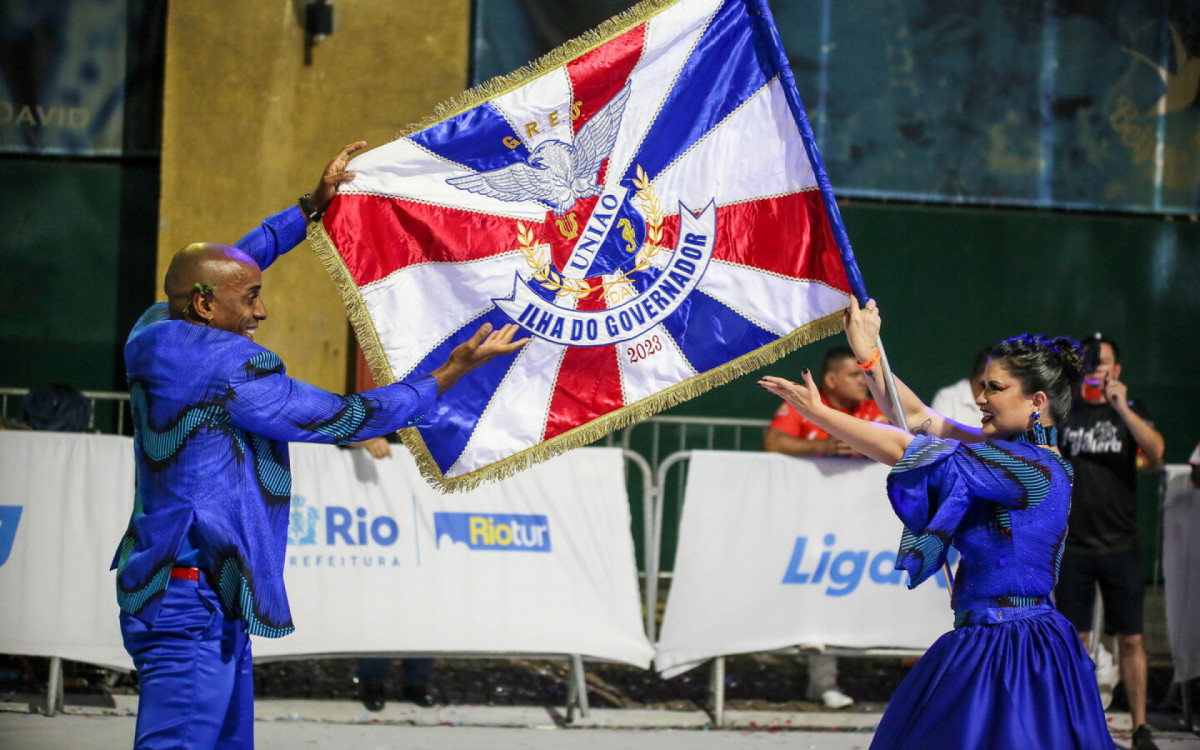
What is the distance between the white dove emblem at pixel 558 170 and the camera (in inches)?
163

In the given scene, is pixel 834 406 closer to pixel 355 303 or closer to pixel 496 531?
pixel 496 531

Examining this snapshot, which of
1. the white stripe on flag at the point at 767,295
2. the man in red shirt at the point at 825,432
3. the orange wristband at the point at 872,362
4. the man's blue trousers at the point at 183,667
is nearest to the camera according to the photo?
the man's blue trousers at the point at 183,667

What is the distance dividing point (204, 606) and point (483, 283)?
1.44 meters

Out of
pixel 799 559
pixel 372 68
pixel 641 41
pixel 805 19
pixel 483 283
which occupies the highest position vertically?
pixel 805 19

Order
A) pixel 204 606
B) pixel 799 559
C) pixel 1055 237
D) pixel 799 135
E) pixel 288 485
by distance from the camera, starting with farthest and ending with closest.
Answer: pixel 1055 237 < pixel 799 559 < pixel 799 135 < pixel 288 485 < pixel 204 606

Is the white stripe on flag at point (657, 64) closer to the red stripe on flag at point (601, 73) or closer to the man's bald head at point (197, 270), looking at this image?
the red stripe on flag at point (601, 73)

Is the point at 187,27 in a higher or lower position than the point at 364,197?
higher

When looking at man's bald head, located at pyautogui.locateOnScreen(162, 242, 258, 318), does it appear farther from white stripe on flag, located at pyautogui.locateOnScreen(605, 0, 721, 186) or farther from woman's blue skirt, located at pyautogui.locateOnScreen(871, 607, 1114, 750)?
woman's blue skirt, located at pyautogui.locateOnScreen(871, 607, 1114, 750)

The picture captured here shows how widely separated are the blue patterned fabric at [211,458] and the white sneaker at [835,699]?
4.01 meters

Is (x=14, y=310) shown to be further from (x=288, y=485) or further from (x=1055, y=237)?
(x=1055, y=237)

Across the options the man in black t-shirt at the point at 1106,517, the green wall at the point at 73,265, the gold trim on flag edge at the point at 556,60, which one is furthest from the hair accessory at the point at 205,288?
the green wall at the point at 73,265

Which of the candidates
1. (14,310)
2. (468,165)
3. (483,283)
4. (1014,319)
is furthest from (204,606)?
(1014,319)

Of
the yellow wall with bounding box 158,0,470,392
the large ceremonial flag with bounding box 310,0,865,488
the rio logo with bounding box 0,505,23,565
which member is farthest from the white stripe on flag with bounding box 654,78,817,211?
the yellow wall with bounding box 158,0,470,392

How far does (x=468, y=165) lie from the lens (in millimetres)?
4168
